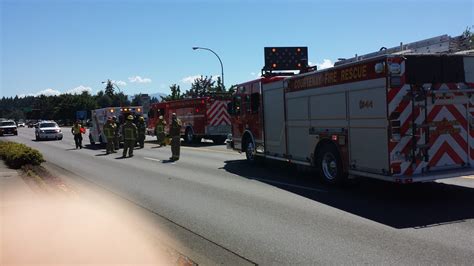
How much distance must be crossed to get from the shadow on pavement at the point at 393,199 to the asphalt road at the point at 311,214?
0.02 m

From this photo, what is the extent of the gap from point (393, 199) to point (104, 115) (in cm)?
2101

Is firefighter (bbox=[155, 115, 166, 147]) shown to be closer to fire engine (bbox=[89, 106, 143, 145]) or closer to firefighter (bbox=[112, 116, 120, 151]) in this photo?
fire engine (bbox=[89, 106, 143, 145])

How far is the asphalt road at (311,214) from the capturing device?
5.97 m

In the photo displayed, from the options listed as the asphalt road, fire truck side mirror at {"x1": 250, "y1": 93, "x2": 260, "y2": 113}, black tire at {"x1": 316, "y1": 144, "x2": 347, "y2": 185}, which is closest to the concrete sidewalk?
the asphalt road

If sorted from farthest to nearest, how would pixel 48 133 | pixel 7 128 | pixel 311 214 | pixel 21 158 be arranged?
pixel 7 128, pixel 48 133, pixel 21 158, pixel 311 214

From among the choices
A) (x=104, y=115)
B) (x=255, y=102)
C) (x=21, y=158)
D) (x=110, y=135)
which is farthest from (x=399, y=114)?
(x=104, y=115)

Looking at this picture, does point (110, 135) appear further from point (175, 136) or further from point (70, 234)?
point (70, 234)

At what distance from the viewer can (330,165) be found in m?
10.8

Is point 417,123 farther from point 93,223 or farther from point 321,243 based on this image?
point 93,223

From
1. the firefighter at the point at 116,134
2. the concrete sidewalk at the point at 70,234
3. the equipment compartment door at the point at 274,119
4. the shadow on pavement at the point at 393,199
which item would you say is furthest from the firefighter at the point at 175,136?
the concrete sidewalk at the point at 70,234

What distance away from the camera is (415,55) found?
346 inches

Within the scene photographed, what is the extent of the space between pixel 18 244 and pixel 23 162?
35.1 ft

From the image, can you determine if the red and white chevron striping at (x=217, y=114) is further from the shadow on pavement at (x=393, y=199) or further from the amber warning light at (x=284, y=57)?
the shadow on pavement at (x=393, y=199)

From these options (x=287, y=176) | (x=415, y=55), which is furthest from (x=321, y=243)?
(x=287, y=176)
